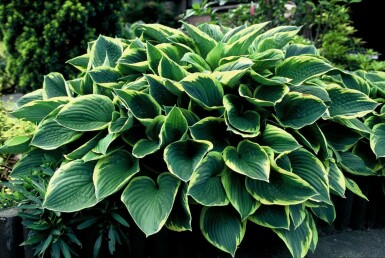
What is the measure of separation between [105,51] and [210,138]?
3.06 ft

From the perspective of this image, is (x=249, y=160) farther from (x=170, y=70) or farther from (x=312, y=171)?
(x=170, y=70)

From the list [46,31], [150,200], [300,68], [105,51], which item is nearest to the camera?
[150,200]

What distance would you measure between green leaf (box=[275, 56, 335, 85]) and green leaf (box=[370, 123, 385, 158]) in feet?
1.59

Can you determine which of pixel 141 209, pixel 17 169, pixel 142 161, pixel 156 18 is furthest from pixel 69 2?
pixel 156 18

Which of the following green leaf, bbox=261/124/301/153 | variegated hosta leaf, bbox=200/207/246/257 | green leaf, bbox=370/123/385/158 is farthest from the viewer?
green leaf, bbox=370/123/385/158

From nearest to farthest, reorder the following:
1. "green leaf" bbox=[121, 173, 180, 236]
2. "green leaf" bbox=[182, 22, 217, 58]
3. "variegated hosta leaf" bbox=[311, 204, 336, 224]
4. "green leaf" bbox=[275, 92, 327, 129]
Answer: "green leaf" bbox=[121, 173, 180, 236]
"green leaf" bbox=[275, 92, 327, 129]
"variegated hosta leaf" bbox=[311, 204, 336, 224]
"green leaf" bbox=[182, 22, 217, 58]

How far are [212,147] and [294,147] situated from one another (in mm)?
381

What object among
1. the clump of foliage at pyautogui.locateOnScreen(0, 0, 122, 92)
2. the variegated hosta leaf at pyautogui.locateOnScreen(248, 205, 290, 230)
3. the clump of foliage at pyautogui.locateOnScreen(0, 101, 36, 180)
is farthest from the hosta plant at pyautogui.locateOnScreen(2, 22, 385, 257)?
the clump of foliage at pyautogui.locateOnScreen(0, 0, 122, 92)

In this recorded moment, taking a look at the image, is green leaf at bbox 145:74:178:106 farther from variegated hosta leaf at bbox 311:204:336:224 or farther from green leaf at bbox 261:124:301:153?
variegated hosta leaf at bbox 311:204:336:224

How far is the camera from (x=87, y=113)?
2.27 meters

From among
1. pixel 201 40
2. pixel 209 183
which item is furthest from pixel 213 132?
pixel 201 40

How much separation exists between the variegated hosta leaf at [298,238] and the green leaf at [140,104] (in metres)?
0.78

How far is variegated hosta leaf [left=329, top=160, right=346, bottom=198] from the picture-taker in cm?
226

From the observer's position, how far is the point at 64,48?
16.5ft
